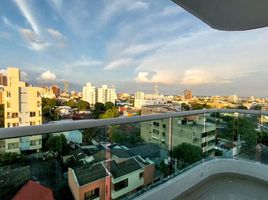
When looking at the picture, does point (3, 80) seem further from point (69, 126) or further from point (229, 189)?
point (229, 189)

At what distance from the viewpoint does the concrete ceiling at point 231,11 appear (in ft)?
7.34

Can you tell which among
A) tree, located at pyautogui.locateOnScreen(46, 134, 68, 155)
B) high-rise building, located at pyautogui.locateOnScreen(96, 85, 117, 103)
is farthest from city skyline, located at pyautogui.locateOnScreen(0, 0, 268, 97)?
tree, located at pyautogui.locateOnScreen(46, 134, 68, 155)

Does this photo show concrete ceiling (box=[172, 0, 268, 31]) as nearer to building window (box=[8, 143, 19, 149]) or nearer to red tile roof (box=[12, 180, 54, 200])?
building window (box=[8, 143, 19, 149])

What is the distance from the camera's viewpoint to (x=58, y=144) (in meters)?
1.57

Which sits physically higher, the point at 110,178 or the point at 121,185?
the point at 110,178

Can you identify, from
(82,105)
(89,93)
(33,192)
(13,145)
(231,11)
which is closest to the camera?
(13,145)

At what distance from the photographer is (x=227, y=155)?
356 cm

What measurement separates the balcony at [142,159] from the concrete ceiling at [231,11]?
1.28 meters

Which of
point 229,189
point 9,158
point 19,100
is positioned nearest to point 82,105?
point 19,100

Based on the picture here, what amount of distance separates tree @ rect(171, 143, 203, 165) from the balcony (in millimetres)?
17

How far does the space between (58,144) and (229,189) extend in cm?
239

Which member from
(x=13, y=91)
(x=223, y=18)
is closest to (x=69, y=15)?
(x=13, y=91)

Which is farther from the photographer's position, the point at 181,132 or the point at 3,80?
the point at 3,80

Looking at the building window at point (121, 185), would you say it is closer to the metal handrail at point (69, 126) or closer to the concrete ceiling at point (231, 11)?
the metal handrail at point (69, 126)
